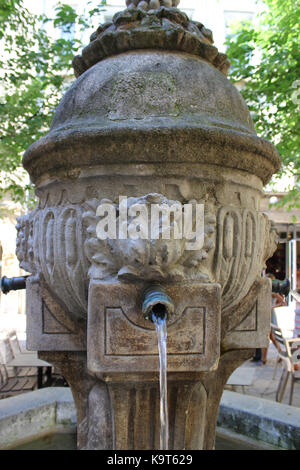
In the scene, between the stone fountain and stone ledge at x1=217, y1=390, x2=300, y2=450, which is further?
stone ledge at x1=217, y1=390, x2=300, y2=450

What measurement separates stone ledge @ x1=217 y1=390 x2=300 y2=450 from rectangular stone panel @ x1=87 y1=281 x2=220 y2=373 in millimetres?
1506

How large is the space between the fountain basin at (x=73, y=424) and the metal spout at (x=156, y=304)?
1.78 meters

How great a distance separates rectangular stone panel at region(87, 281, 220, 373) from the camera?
62.2 inches

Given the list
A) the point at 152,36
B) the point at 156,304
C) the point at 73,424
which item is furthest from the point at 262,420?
the point at 152,36

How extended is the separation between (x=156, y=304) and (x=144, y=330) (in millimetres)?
160

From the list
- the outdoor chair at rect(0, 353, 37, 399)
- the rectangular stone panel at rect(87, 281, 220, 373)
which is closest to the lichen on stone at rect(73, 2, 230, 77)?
the rectangular stone panel at rect(87, 281, 220, 373)

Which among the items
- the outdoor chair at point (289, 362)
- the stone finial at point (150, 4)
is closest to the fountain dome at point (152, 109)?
the stone finial at point (150, 4)

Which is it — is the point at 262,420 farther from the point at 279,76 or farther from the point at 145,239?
the point at 279,76

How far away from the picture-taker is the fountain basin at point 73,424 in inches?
109

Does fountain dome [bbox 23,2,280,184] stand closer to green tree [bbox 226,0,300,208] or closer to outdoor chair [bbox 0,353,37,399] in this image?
outdoor chair [bbox 0,353,37,399]

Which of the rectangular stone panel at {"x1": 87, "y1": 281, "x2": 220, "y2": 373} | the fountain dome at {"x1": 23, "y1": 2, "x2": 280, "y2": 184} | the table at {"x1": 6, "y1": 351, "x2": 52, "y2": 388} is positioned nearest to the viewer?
the rectangular stone panel at {"x1": 87, "y1": 281, "x2": 220, "y2": 373}
